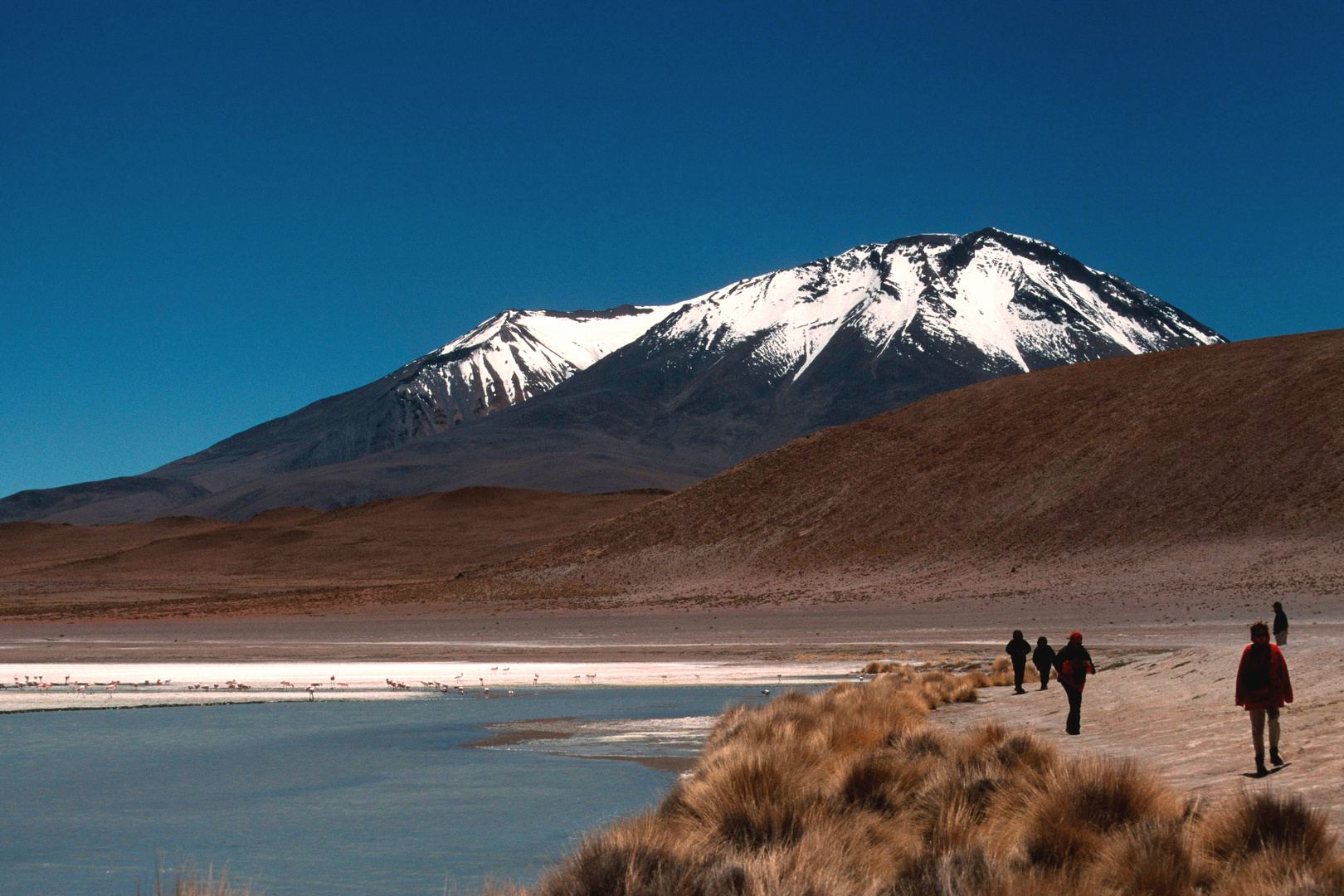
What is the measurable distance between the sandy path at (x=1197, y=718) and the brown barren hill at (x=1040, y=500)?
30116mm

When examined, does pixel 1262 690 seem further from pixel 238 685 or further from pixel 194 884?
pixel 238 685

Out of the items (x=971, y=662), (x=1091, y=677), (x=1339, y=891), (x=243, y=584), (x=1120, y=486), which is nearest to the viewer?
(x=1339, y=891)

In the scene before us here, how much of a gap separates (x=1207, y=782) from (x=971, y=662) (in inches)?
772

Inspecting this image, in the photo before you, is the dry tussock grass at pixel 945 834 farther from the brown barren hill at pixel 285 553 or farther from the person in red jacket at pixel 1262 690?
the brown barren hill at pixel 285 553

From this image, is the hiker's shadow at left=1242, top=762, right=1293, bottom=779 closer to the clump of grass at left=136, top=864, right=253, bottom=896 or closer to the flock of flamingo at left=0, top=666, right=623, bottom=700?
the clump of grass at left=136, top=864, right=253, bottom=896

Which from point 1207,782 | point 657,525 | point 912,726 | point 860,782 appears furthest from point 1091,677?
point 657,525

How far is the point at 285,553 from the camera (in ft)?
371

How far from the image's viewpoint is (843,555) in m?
68.5

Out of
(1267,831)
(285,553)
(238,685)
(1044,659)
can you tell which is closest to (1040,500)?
→ (1044,659)

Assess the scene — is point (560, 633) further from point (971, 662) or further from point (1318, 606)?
point (1318, 606)

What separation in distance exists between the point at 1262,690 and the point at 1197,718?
4316 millimetres

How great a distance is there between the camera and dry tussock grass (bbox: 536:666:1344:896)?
6191 mm

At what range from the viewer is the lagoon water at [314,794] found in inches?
342

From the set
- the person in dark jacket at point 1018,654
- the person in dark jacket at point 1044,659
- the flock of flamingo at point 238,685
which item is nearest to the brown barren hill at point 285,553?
the flock of flamingo at point 238,685
